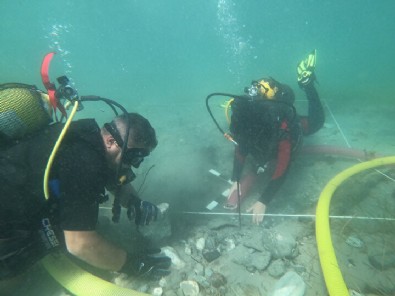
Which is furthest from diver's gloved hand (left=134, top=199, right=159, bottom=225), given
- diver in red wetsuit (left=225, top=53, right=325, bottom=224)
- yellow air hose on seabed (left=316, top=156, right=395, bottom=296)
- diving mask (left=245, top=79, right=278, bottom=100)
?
diving mask (left=245, top=79, right=278, bottom=100)

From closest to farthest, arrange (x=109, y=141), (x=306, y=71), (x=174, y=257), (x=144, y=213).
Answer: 1. (x=109, y=141)
2. (x=144, y=213)
3. (x=174, y=257)
4. (x=306, y=71)

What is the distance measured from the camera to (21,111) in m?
2.49

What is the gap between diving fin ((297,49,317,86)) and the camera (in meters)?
7.34

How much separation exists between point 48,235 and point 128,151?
3.99ft

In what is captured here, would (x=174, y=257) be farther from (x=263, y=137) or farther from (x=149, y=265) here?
(x=263, y=137)

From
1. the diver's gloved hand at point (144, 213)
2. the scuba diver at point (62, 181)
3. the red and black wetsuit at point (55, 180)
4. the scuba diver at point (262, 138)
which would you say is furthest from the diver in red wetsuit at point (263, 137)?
the red and black wetsuit at point (55, 180)

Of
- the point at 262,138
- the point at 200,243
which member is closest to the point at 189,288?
the point at 200,243

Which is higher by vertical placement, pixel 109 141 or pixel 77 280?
pixel 109 141

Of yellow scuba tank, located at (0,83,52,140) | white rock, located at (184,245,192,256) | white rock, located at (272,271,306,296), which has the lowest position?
white rock, located at (184,245,192,256)

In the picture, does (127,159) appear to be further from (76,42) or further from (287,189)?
(76,42)

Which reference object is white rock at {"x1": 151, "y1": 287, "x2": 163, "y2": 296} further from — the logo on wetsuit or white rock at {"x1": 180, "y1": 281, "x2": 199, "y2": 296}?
the logo on wetsuit

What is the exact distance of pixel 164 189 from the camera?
5.76 metres

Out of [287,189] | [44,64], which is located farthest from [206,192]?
[44,64]

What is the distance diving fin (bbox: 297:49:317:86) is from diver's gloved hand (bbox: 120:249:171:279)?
19.0ft
